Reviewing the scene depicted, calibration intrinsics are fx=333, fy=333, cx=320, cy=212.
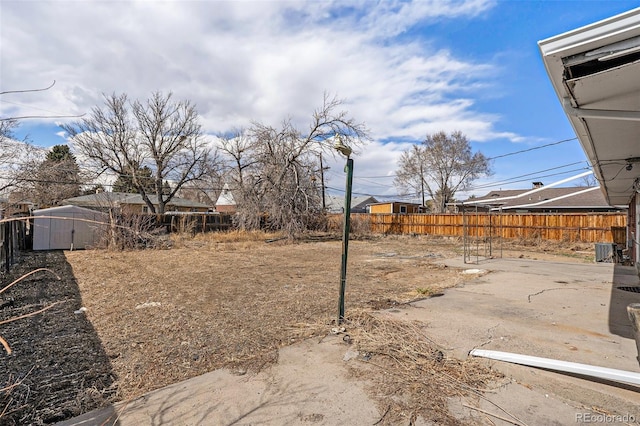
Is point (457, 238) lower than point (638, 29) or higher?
lower

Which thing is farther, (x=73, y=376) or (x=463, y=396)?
(x=73, y=376)

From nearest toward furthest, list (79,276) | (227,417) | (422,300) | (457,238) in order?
(227,417) < (422,300) < (79,276) < (457,238)

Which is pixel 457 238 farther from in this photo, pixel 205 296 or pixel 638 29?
pixel 638 29

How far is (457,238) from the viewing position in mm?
19672

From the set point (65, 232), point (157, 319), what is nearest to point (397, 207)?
point (65, 232)

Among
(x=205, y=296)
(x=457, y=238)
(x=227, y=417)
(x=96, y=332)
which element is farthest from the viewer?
(x=457, y=238)

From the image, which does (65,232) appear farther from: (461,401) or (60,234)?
(461,401)

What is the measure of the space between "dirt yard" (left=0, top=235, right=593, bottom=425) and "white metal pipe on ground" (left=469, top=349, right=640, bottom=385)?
43 centimetres

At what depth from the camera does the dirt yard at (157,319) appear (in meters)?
2.79

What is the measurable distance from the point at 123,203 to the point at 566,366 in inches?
639

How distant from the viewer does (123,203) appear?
48.5 ft

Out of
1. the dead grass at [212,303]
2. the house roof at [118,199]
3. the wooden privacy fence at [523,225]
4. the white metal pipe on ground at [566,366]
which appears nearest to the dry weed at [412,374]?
the white metal pipe on ground at [566,366]

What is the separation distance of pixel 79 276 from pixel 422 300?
7718 mm

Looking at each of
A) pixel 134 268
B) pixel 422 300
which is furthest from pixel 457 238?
pixel 134 268
